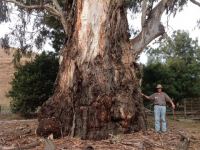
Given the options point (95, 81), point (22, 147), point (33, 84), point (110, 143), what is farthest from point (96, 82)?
point (33, 84)

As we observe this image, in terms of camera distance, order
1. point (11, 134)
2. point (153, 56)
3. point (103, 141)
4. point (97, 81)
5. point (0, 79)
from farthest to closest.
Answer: point (153, 56), point (0, 79), point (11, 134), point (97, 81), point (103, 141)

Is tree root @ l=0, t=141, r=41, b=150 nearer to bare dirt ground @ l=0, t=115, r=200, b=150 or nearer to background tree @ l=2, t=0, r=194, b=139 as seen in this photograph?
bare dirt ground @ l=0, t=115, r=200, b=150

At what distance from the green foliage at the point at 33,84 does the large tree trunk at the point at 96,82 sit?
37.0ft

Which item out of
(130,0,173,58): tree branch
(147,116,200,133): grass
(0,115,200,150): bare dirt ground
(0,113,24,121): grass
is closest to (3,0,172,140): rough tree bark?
(0,115,200,150): bare dirt ground

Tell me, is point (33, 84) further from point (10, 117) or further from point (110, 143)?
point (110, 143)

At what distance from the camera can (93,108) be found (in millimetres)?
13133

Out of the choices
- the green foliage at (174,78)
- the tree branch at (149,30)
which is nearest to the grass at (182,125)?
the tree branch at (149,30)

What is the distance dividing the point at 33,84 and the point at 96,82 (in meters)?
12.7

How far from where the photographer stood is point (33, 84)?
25.9 m

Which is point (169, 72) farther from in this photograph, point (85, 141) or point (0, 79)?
point (0, 79)

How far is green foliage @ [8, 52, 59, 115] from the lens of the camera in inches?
1018

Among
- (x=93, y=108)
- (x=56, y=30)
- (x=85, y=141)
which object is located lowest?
(x=85, y=141)

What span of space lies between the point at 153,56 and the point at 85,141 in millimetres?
53022

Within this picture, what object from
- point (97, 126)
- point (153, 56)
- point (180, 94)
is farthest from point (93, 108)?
point (153, 56)
